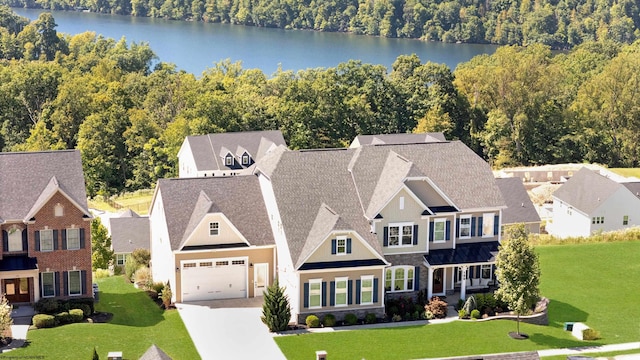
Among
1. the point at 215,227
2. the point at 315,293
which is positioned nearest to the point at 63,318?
the point at 215,227

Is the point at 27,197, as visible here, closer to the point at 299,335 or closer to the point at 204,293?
the point at 204,293

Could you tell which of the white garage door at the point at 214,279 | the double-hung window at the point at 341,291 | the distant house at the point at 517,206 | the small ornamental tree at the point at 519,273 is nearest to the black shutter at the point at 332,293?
the double-hung window at the point at 341,291

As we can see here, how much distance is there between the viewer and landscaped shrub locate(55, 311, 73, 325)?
42500 millimetres

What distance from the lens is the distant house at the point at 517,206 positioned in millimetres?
68250

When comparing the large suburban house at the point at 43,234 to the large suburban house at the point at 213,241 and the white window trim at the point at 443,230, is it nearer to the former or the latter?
the large suburban house at the point at 213,241

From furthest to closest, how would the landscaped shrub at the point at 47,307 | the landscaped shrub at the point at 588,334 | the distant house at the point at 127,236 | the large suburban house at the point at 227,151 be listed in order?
the large suburban house at the point at 227,151 < the distant house at the point at 127,236 < the landscaped shrub at the point at 588,334 < the landscaped shrub at the point at 47,307

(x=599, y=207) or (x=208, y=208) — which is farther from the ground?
(x=208, y=208)

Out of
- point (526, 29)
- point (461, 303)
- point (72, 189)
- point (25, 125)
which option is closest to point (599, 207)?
point (461, 303)

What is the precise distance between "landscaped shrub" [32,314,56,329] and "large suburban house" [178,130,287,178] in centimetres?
3309

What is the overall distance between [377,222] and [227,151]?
3072 cm

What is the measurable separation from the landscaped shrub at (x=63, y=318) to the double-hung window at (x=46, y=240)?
3457 mm

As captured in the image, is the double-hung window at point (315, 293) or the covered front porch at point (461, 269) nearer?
the double-hung window at point (315, 293)

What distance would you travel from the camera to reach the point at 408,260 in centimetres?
4738

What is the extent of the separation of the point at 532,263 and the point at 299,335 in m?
11.2
